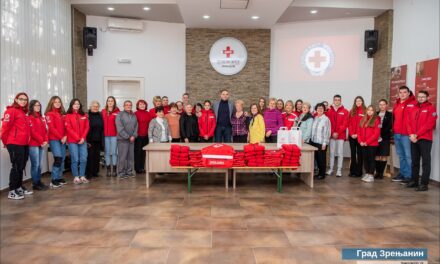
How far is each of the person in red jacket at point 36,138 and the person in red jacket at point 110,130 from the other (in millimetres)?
1222

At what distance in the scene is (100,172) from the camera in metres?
7.00

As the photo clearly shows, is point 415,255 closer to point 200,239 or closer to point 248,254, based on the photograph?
point 248,254

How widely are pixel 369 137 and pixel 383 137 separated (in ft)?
1.19

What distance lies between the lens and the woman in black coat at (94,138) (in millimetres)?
6320

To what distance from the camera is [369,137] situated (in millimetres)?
6281

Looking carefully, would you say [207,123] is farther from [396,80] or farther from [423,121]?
[396,80]

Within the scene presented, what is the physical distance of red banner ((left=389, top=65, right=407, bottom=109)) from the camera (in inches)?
291

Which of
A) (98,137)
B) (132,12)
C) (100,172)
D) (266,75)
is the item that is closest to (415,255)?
(98,137)

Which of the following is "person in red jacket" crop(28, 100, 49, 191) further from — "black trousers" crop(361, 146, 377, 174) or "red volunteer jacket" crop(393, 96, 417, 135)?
"red volunteer jacket" crop(393, 96, 417, 135)

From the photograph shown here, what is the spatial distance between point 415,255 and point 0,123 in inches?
219

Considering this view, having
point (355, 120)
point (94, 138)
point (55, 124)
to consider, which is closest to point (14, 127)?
point (55, 124)

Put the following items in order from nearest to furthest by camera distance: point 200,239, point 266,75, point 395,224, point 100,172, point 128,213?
1. point 200,239
2. point 395,224
3. point 128,213
4. point 100,172
5. point 266,75

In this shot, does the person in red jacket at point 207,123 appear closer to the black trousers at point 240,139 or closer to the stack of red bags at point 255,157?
the black trousers at point 240,139

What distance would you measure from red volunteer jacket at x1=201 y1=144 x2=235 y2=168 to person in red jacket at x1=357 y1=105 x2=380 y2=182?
2782mm
